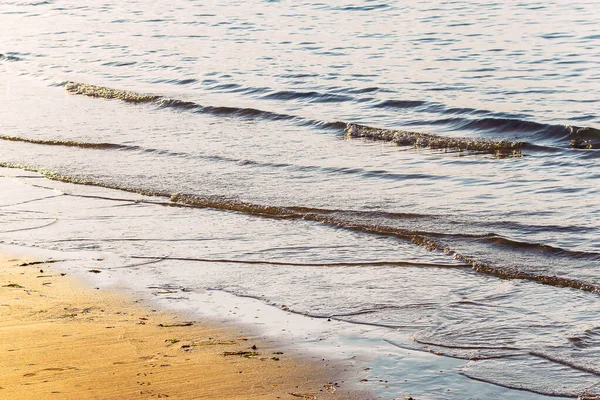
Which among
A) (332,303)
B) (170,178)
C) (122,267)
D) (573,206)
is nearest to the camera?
(332,303)

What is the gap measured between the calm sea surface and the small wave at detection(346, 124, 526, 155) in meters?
0.06

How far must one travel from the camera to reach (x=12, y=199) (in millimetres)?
8133

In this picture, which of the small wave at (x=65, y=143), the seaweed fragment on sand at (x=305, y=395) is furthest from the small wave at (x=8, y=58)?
the seaweed fragment on sand at (x=305, y=395)

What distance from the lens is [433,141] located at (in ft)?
35.3

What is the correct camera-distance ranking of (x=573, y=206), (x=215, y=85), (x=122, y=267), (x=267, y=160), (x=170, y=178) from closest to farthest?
(x=122, y=267)
(x=573, y=206)
(x=170, y=178)
(x=267, y=160)
(x=215, y=85)

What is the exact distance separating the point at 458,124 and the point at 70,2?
28377mm

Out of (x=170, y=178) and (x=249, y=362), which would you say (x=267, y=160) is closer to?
(x=170, y=178)

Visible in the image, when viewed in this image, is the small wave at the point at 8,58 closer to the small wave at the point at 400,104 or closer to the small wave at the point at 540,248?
the small wave at the point at 400,104

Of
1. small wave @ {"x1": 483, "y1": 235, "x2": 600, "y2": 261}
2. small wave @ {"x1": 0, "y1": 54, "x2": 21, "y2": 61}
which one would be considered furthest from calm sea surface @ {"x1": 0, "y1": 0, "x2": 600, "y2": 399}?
small wave @ {"x1": 0, "y1": 54, "x2": 21, "y2": 61}

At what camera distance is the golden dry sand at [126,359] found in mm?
4008

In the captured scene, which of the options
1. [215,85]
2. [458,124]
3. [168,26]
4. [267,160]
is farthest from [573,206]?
[168,26]

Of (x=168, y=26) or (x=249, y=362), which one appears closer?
(x=249, y=362)

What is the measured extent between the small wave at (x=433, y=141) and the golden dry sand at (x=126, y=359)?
612 cm

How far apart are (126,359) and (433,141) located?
23.2 ft
